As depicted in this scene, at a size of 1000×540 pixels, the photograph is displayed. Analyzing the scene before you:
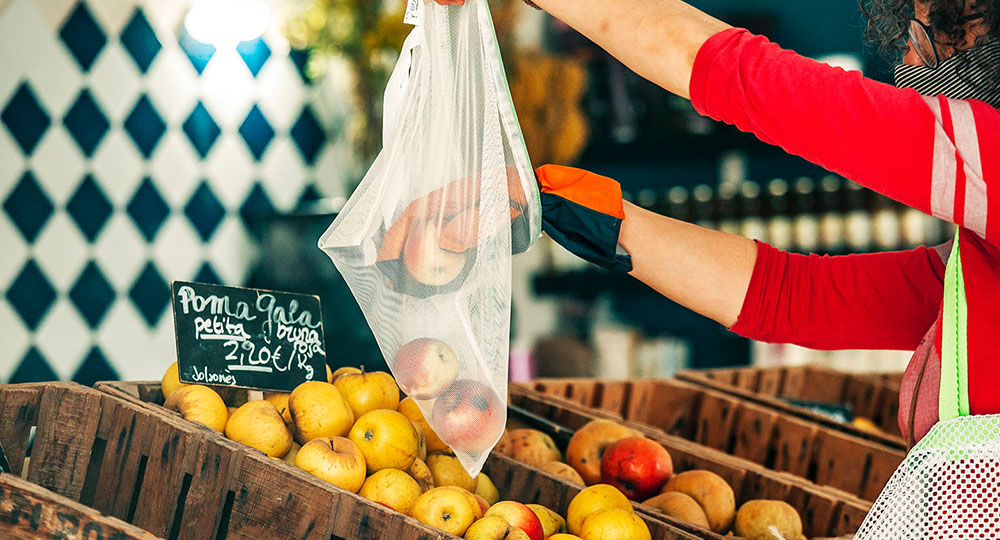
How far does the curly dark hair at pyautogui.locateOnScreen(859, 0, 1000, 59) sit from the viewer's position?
1005mm

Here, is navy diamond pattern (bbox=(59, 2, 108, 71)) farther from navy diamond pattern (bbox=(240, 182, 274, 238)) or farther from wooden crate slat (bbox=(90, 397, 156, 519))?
wooden crate slat (bbox=(90, 397, 156, 519))

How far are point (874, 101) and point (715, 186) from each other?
150 inches

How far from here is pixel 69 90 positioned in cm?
298

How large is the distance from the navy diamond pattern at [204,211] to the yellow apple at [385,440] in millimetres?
2083

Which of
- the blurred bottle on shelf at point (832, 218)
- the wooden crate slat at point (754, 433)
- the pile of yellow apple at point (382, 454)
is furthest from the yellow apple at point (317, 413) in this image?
the blurred bottle on shelf at point (832, 218)

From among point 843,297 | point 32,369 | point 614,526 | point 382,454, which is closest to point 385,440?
point 382,454

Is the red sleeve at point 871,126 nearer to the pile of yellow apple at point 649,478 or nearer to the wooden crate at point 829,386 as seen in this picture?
the pile of yellow apple at point 649,478

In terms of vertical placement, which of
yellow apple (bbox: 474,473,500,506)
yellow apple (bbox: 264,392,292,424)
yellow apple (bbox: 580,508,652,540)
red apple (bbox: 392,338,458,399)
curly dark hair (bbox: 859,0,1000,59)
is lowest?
yellow apple (bbox: 474,473,500,506)

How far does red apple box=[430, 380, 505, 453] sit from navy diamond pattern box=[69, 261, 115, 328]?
7.08 feet

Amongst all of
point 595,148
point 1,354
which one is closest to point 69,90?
point 1,354

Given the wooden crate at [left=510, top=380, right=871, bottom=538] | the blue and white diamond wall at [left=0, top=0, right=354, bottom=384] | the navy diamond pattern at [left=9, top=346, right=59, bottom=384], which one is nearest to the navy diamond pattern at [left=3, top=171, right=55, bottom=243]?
the blue and white diamond wall at [left=0, top=0, right=354, bottom=384]

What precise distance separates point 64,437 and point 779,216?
335 cm

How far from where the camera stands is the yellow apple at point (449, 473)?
1443 millimetres

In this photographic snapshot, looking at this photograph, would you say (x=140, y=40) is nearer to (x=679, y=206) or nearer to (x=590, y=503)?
(x=679, y=206)
